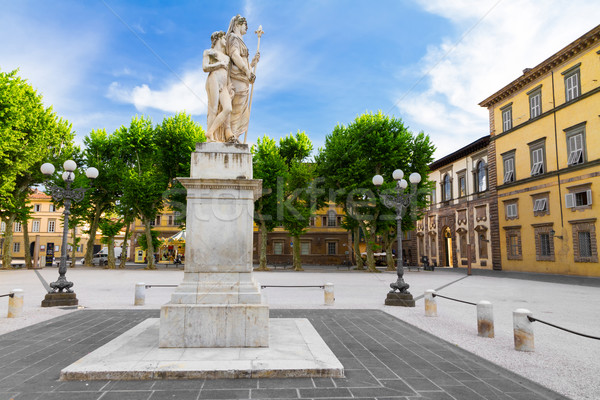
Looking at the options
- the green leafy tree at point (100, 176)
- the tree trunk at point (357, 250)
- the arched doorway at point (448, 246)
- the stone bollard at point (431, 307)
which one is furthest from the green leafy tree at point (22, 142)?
the arched doorway at point (448, 246)

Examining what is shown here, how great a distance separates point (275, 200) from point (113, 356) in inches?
1150

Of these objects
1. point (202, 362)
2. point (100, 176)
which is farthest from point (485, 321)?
point (100, 176)

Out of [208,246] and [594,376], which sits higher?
[208,246]

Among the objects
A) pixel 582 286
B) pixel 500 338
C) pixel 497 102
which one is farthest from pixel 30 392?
pixel 497 102

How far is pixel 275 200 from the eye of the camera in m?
34.4

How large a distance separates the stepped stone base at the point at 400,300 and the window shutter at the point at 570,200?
18009 mm

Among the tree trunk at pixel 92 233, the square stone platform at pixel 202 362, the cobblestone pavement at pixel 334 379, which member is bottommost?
the cobblestone pavement at pixel 334 379

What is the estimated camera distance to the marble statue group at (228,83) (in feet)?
22.3

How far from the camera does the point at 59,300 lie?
11461mm

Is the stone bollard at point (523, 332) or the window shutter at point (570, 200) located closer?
the stone bollard at point (523, 332)

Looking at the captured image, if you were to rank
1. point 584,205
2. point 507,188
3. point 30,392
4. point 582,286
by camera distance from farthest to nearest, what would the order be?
point 507,188 < point 584,205 < point 582,286 < point 30,392

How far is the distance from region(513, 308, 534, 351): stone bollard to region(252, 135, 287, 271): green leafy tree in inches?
1072

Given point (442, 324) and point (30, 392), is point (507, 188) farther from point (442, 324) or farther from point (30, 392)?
point (30, 392)

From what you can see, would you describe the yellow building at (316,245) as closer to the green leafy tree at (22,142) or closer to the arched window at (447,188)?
the arched window at (447,188)
